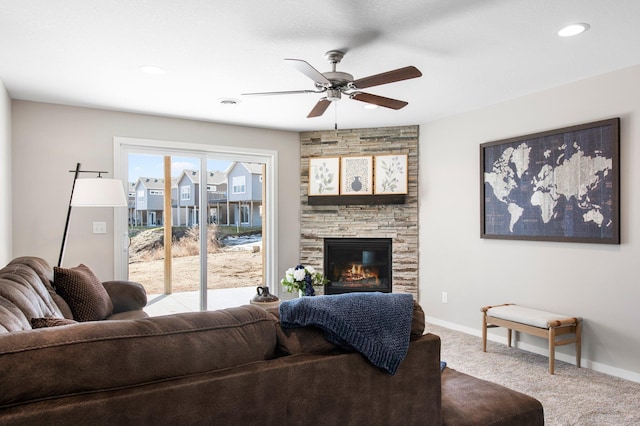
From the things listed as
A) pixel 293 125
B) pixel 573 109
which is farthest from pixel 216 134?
pixel 573 109

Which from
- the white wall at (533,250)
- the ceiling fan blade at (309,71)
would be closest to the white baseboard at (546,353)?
the white wall at (533,250)

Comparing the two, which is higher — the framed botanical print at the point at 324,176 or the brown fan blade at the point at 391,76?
the brown fan blade at the point at 391,76

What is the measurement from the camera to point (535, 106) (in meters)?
4.02

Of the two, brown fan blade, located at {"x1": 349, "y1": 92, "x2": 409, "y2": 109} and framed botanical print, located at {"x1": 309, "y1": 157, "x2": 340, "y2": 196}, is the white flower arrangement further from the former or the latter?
framed botanical print, located at {"x1": 309, "y1": 157, "x2": 340, "y2": 196}

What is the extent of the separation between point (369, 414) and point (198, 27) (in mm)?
2353

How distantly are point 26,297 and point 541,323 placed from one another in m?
3.51

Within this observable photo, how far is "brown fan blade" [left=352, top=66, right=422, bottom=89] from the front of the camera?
2633mm

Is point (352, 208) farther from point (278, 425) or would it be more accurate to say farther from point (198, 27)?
point (278, 425)

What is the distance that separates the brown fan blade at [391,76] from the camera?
263cm

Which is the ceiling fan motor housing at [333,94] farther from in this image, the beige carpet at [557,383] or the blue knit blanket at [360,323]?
the beige carpet at [557,383]

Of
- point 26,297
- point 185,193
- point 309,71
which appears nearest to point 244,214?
point 185,193

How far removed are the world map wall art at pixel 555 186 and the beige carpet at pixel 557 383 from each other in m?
1.07

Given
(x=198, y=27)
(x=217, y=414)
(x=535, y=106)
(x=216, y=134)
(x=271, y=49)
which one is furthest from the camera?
(x=216, y=134)

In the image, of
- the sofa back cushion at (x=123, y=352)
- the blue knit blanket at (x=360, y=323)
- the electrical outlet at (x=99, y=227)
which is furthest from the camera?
the electrical outlet at (x=99, y=227)
